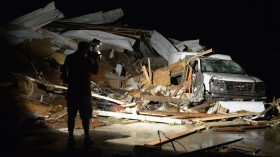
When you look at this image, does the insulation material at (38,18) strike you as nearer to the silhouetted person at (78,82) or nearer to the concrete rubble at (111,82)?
the concrete rubble at (111,82)

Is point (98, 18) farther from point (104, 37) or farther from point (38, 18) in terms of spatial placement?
point (38, 18)

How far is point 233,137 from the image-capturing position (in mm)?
7523

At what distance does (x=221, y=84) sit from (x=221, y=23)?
16.1 metres

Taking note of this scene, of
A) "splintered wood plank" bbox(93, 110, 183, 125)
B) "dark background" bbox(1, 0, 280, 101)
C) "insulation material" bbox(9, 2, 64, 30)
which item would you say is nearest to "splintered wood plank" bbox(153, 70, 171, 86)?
"splintered wood plank" bbox(93, 110, 183, 125)

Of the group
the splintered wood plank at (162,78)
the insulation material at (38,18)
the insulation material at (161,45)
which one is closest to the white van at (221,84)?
the splintered wood plank at (162,78)

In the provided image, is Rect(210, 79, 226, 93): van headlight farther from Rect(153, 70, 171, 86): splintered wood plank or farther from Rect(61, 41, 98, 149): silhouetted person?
Rect(61, 41, 98, 149): silhouetted person

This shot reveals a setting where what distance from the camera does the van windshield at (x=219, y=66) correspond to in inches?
450

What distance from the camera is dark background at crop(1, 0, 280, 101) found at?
2283 centimetres

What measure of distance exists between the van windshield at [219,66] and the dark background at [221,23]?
10899 mm

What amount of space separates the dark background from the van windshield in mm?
10899

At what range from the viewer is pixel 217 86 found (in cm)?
1027
